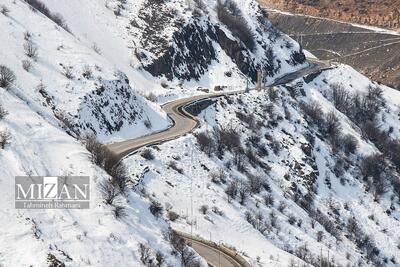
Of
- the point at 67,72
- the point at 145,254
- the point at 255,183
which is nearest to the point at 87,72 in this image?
the point at 67,72

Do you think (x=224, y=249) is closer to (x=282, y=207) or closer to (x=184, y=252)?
(x=184, y=252)

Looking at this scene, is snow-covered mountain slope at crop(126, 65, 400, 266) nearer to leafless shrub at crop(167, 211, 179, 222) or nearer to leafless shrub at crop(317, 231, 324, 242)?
leafless shrub at crop(317, 231, 324, 242)

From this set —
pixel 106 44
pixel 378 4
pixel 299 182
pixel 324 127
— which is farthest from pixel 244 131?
pixel 378 4

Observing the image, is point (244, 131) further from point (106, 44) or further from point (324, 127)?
point (106, 44)

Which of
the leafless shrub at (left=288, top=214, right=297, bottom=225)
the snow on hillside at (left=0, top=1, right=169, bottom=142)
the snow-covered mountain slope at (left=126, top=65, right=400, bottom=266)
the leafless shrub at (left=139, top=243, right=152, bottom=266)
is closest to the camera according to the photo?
the leafless shrub at (left=139, top=243, right=152, bottom=266)

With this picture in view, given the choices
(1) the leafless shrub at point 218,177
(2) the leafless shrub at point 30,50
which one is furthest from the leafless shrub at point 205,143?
Result: (2) the leafless shrub at point 30,50

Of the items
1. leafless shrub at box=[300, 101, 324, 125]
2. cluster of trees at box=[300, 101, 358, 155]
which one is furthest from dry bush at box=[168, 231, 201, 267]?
leafless shrub at box=[300, 101, 324, 125]
